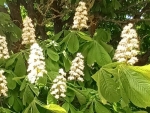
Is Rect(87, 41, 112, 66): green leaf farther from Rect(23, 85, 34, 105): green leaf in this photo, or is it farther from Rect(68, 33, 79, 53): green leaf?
Rect(23, 85, 34, 105): green leaf

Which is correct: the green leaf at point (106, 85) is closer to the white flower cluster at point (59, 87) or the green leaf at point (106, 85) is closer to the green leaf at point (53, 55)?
the white flower cluster at point (59, 87)

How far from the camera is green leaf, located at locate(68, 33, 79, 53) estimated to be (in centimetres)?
202

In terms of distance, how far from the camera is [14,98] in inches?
73.1

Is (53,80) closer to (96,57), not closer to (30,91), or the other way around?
(30,91)

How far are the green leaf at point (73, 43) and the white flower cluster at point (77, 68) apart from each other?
143 mm

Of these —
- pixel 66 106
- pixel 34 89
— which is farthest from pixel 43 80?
pixel 66 106

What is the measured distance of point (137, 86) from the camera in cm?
119

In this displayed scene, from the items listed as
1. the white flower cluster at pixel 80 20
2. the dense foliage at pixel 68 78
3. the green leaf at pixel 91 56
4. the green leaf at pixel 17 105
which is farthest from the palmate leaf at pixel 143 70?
the white flower cluster at pixel 80 20

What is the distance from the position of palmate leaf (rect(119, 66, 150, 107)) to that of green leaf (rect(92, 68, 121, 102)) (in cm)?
9

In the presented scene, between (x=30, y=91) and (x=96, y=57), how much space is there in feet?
1.29

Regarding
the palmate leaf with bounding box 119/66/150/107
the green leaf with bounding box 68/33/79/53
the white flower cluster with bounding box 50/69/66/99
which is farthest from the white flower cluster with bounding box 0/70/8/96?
the palmate leaf with bounding box 119/66/150/107

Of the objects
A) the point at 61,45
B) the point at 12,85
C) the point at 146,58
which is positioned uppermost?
the point at 61,45

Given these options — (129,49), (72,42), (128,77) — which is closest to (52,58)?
(72,42)

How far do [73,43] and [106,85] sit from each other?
0.78 meters
